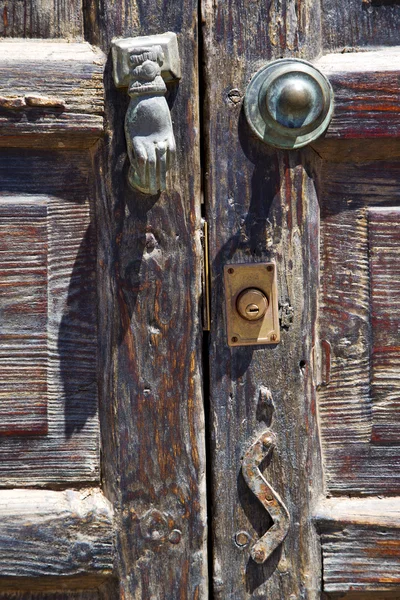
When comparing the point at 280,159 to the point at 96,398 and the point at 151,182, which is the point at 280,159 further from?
the point at 96,398

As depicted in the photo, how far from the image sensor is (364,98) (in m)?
1.19

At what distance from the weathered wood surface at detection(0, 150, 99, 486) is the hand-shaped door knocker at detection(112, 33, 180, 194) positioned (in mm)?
120

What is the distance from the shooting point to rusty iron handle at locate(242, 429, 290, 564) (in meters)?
1.18

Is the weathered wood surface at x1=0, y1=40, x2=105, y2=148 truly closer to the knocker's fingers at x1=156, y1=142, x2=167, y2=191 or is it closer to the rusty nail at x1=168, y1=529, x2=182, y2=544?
the knocker's fingers at x1=156, y1=142, x2=167, y2=191

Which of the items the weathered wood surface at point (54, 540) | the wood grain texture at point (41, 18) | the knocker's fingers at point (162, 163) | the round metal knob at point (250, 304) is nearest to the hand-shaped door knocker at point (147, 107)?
the knocker's fingers at point (162, 163)

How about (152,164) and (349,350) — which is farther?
(349,350)

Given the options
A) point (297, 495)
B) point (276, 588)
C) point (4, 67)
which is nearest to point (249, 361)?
point (297, 495)

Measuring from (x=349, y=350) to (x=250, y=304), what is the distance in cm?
19

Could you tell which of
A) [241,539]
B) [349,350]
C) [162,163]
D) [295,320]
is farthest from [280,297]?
[241,539]

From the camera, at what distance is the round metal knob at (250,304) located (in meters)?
1.17

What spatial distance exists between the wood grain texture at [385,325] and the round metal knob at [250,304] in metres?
0.19

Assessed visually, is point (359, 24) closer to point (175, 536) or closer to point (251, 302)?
point (251, 302)

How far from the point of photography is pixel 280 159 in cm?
119

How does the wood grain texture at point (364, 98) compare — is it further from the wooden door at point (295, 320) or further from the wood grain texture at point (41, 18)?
the wood grain texture at point (41, 18)
